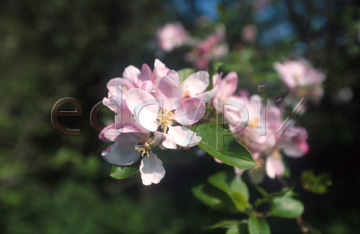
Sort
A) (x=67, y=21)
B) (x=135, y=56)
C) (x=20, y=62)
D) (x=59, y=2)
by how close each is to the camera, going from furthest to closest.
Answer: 1. (x=20, y=62)
2. (x=67, y=21)
3. (x=59, y=2)
4. (x=135, y=56)

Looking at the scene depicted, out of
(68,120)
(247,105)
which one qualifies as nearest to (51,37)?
(68,120)

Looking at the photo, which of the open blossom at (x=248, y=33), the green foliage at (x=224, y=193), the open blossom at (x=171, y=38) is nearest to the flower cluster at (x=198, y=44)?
the open blossom at (x=171, y=38)

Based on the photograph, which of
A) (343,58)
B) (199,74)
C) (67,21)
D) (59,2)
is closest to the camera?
(199,74)

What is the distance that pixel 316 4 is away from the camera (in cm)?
187

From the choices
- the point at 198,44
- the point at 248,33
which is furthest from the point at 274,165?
the point at 248,33

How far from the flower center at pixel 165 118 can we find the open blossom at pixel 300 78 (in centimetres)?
90

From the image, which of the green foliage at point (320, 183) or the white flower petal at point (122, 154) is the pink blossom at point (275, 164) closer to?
the green foliage at point (320, 183)

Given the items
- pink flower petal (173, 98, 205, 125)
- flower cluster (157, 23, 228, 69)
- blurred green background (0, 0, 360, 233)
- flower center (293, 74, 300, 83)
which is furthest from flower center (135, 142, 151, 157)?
flower cluster (157, 23, 228, 69)

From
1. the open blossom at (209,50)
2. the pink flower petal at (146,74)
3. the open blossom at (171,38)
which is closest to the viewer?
the pink flower petal at (146,74)

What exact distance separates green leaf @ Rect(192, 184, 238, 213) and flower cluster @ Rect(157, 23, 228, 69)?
3.81ft

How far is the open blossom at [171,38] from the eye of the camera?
221 centimetres

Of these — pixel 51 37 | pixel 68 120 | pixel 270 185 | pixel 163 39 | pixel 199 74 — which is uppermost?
pixel 51 37

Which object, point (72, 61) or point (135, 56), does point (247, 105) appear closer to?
point (135, 56)

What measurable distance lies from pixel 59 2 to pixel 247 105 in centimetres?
347
